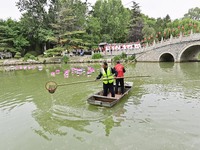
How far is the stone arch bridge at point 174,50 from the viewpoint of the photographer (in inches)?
948

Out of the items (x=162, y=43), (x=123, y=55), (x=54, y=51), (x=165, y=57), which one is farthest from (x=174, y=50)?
(x=54, y=51)

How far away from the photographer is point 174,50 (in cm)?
2561

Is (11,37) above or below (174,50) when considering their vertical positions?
→ above

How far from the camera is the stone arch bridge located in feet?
79.0

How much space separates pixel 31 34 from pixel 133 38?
72.6ft

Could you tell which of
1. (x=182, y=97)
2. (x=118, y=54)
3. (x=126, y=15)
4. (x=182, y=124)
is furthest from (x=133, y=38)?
(x=182, y=124)

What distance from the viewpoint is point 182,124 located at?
598 centimetres

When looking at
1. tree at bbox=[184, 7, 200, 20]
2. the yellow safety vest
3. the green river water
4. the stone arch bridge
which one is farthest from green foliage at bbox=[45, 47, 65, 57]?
tree at bbox=[184, 7, 200, 20]

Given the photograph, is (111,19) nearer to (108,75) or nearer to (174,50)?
(174,50)

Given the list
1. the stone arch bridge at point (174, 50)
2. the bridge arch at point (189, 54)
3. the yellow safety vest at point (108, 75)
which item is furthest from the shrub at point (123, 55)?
the yellow safety vest at point (108, 75)

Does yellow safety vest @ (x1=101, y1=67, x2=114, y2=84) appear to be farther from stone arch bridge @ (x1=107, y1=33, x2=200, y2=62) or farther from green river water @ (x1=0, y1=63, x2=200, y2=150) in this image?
stone arch bridge @ (x1=107, y1=33, x2=200, y2=62)

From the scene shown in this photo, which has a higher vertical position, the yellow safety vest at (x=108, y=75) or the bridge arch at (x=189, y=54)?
the bridge arch at (x=189, y=54)

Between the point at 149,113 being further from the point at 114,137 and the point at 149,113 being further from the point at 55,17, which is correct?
the point at 55,17

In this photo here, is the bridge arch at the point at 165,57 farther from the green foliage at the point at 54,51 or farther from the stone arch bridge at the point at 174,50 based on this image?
the green foliage at the point at 54,51
